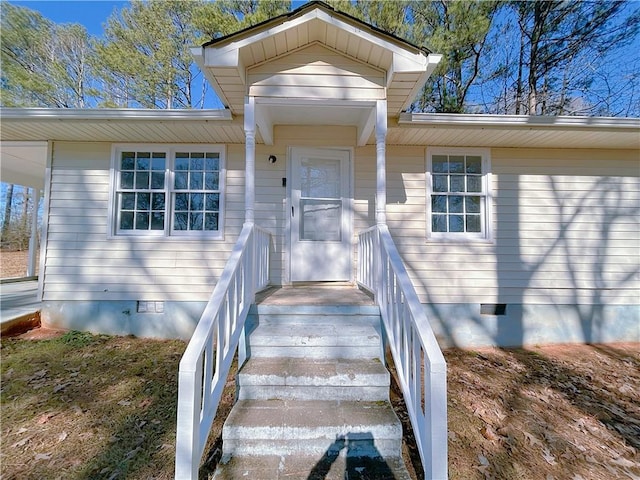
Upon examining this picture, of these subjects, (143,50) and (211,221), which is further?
(143,50)

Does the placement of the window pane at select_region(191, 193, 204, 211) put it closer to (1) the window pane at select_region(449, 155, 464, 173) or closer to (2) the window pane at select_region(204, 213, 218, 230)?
(2) the window pane at select_region(204, 213, 218, 230)

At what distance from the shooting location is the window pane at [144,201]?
4625 mm

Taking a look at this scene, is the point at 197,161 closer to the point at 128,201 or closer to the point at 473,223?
the point at 128,201

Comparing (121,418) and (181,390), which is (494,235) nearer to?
(181,390)

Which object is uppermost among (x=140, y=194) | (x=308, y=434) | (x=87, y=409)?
(x=140, y=194)

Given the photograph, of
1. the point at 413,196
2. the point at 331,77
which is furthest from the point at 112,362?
the point at 413,196

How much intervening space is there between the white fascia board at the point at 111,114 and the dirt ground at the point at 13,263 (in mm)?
8783

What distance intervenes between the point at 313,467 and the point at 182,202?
399 centimetres

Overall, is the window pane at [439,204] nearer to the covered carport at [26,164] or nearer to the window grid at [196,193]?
the window grid at [196,193]

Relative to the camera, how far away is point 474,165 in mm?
4742

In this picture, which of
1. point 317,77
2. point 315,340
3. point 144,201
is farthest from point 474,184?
point 144,201

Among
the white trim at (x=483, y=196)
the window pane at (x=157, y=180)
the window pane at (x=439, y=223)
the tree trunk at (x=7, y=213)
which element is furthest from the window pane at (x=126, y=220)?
the tree trunk at (x=7, y=213)

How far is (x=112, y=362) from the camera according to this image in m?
3.61

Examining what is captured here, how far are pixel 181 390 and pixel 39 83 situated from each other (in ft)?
44.7
